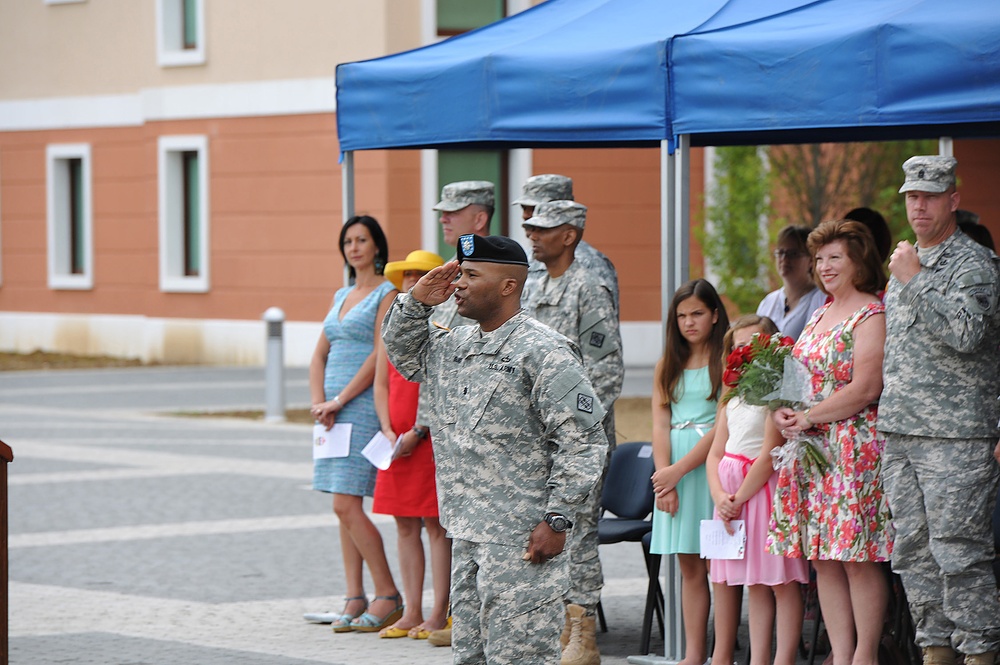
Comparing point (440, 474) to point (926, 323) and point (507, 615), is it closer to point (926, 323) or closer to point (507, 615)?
point (507, 615)

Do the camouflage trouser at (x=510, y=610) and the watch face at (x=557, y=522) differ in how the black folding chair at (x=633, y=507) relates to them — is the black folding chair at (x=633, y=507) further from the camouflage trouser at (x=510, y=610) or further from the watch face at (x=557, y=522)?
the watch face at (x=557, y=522)

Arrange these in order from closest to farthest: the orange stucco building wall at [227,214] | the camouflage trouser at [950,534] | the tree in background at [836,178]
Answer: the camouflage trouser at [950,534], the tree in background at [836,178], the orange stucco building wall at [227,214]

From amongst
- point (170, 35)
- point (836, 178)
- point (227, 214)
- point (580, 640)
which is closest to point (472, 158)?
point (227, 214)

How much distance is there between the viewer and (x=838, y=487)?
675 cm

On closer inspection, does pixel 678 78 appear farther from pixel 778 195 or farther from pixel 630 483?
pixel 778 195

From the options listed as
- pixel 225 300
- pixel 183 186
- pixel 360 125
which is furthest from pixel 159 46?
pixel 360 125

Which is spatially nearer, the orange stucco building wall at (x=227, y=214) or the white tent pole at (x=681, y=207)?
the white tent pole at (x=681, y=207)

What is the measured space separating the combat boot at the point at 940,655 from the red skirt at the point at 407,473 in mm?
2477

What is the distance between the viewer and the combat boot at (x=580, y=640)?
24.6 ft

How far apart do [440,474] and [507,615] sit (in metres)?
0.66

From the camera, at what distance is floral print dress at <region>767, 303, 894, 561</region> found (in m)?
6.69

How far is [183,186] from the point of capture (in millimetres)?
27703

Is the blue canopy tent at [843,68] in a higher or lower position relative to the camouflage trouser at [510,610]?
higher

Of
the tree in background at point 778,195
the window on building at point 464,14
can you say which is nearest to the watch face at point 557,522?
the tree in background at point 778,195
